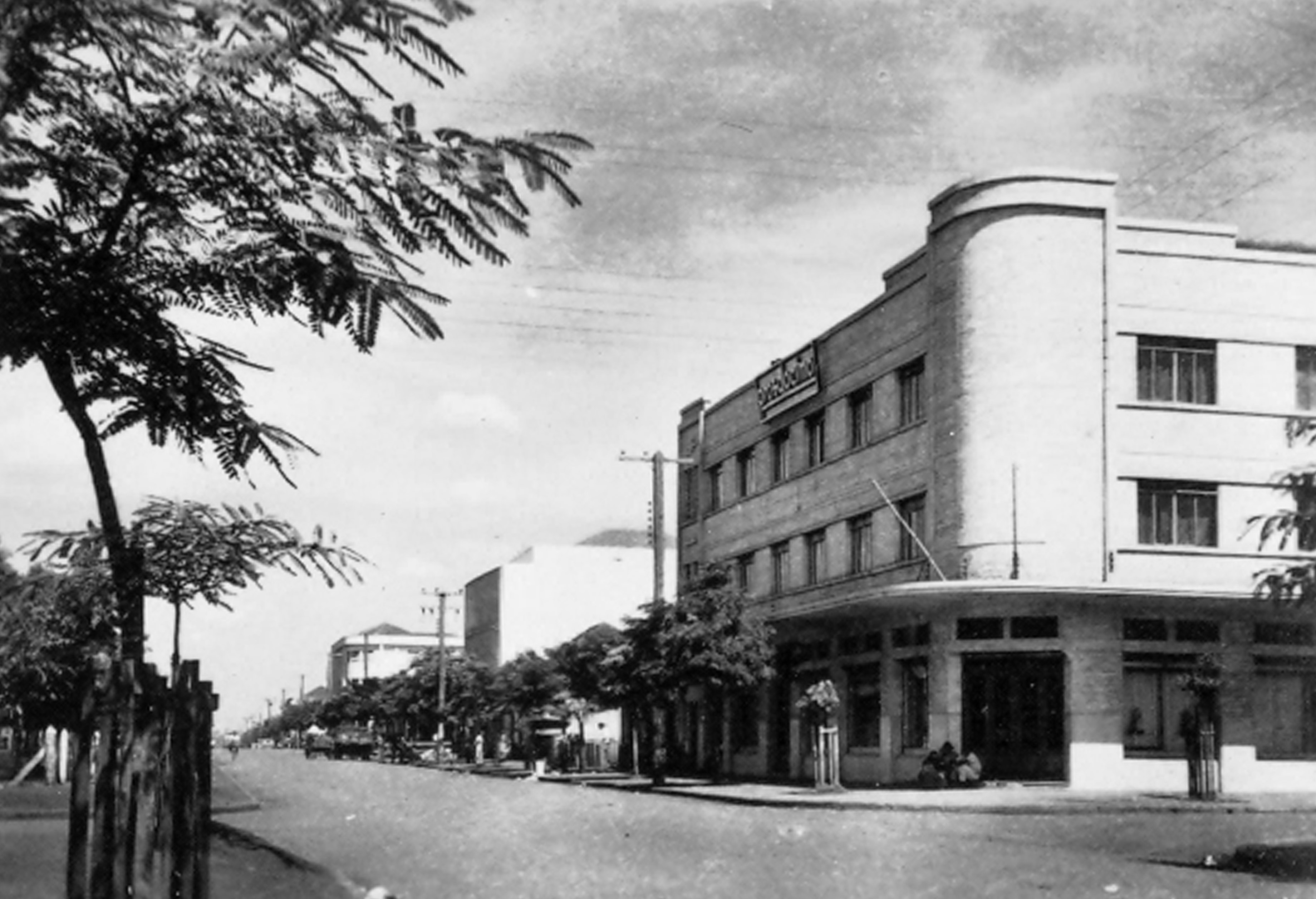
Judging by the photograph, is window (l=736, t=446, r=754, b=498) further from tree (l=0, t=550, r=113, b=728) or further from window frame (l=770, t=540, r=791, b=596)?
tree (l=0, t=550, r=113, b=728)

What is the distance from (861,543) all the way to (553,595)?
178ft

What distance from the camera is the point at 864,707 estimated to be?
122ft

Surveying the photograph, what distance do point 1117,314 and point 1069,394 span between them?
1.93 m

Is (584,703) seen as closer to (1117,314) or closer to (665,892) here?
(1117,314)

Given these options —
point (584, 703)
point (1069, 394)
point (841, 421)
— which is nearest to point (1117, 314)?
point (1069, 394)

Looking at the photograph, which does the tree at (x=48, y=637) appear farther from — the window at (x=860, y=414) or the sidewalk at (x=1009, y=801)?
the window at (x=860, y=414)

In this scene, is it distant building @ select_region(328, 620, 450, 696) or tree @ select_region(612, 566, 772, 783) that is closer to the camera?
tree @ select_region(612, 566, 772, 783)

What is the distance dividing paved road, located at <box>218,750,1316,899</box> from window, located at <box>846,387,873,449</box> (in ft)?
38.0

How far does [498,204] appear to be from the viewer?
3.60m

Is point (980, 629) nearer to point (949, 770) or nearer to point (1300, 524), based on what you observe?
point (949, 770)

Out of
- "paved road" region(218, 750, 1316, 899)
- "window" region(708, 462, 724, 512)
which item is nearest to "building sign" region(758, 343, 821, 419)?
"window" region(708, 462, 724, 512)

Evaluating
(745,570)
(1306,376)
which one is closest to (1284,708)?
(1306,376)

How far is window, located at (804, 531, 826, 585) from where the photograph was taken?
4081 cm

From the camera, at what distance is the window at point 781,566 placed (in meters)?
43.2
